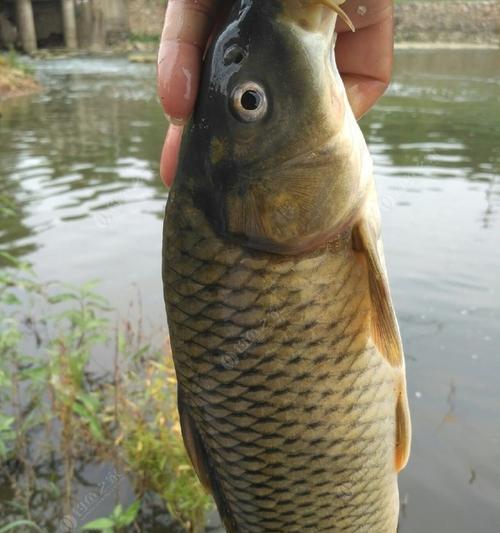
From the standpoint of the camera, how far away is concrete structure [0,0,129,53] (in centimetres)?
3309

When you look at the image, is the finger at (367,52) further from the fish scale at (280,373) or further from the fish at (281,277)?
the fish scale at (280,373)

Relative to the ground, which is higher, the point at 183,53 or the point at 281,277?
the point at 183,53

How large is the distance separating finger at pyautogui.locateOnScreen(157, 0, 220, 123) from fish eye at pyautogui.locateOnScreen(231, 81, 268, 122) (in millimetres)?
122

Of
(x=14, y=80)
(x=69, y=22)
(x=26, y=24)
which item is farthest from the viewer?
(x=69, y=22)

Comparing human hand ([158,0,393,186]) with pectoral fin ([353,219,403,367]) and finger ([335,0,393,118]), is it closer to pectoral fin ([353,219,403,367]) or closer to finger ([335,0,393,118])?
finger ([335,0,393,118])

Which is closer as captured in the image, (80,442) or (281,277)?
(281,277)

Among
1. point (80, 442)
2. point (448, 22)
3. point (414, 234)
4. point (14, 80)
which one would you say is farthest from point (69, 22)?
point (80, 442)

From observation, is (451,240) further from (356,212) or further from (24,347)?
(356,212)

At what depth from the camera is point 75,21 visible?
1335 inches

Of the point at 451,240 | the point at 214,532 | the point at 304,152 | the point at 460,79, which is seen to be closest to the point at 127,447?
the point at 214,532

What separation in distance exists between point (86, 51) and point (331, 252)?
115ft

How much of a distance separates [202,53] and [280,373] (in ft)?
2.47

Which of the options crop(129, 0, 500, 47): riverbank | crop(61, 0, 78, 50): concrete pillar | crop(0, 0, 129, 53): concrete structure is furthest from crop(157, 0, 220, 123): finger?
crop(129, 0, 500, 47): riverbank

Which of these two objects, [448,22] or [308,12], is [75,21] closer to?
[448,22]
